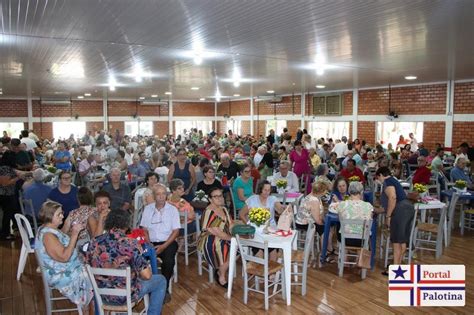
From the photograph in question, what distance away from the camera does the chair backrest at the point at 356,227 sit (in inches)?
198

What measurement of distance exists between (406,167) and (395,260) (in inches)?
259

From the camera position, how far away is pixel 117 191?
5793 millimetres

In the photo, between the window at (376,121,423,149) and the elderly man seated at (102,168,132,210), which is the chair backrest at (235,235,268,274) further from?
the window at (376,121,423,149)

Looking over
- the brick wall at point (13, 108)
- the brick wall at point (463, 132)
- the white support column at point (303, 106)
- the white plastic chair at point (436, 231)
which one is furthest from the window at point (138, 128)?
the white plastic chair at point (436, 231)

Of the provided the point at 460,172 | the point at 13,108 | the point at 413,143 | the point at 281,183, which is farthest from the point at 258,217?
the point at 13,108

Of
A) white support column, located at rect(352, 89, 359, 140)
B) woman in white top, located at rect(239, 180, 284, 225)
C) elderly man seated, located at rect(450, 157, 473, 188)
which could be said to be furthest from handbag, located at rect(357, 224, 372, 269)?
white support column, located at rect(352, 89, 359, 140)

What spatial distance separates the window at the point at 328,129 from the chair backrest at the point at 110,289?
14.2 m

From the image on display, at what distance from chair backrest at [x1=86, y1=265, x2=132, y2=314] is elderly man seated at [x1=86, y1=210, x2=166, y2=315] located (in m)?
0.04

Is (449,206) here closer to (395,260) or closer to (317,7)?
(395,260)

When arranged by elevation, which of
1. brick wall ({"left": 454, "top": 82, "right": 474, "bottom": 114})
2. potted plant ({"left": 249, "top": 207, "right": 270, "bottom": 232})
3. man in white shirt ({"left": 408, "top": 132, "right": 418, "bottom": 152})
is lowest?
potted plant ({"left": 249, "top": 207, "right": 270, "bottom": 232})

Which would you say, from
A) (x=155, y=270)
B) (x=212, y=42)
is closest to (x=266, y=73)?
(x=212, y=42)

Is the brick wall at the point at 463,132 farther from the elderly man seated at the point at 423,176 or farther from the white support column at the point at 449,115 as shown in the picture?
the elderly man seated at the point at 423,176

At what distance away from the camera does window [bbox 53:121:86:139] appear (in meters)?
21.4

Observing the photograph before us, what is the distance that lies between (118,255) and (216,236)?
1.66 m
